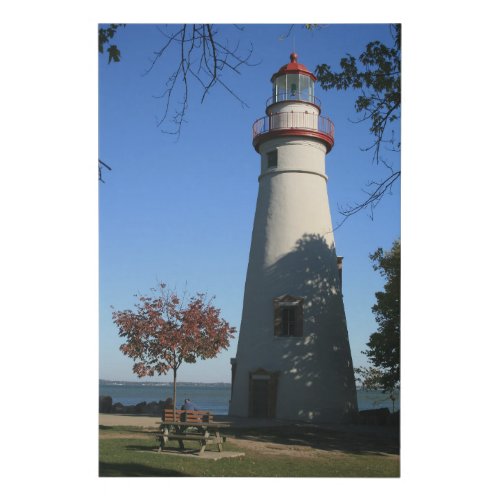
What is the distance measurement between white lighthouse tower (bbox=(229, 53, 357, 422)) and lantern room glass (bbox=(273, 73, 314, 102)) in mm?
26

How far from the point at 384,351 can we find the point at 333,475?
23.7ft

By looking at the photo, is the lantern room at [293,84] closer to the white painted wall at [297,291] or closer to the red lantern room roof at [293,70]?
the red lantern room roof at [293,70]

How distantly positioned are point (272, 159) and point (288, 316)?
13.4 feet

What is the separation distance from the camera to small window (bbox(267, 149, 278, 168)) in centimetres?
1627

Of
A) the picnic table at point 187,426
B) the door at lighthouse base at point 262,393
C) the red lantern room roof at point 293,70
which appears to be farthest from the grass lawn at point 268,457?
the red lantern room roof at point 293,70

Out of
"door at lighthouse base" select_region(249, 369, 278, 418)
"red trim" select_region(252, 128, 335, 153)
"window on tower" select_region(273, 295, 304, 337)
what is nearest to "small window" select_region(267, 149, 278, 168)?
"red trim" select_region(252, 128, 335, 153)

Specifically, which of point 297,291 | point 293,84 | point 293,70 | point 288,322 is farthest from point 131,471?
point 293,84

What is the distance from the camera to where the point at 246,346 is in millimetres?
15766

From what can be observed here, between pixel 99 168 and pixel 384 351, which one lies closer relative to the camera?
pixel 99 168

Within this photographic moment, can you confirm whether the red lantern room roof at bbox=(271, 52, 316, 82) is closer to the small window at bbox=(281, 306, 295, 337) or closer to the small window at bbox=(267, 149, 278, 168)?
the small window at bbox=(267, 149, 278, 168)

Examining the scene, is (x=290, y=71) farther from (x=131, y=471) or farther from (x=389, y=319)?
(x=131, y=471)
